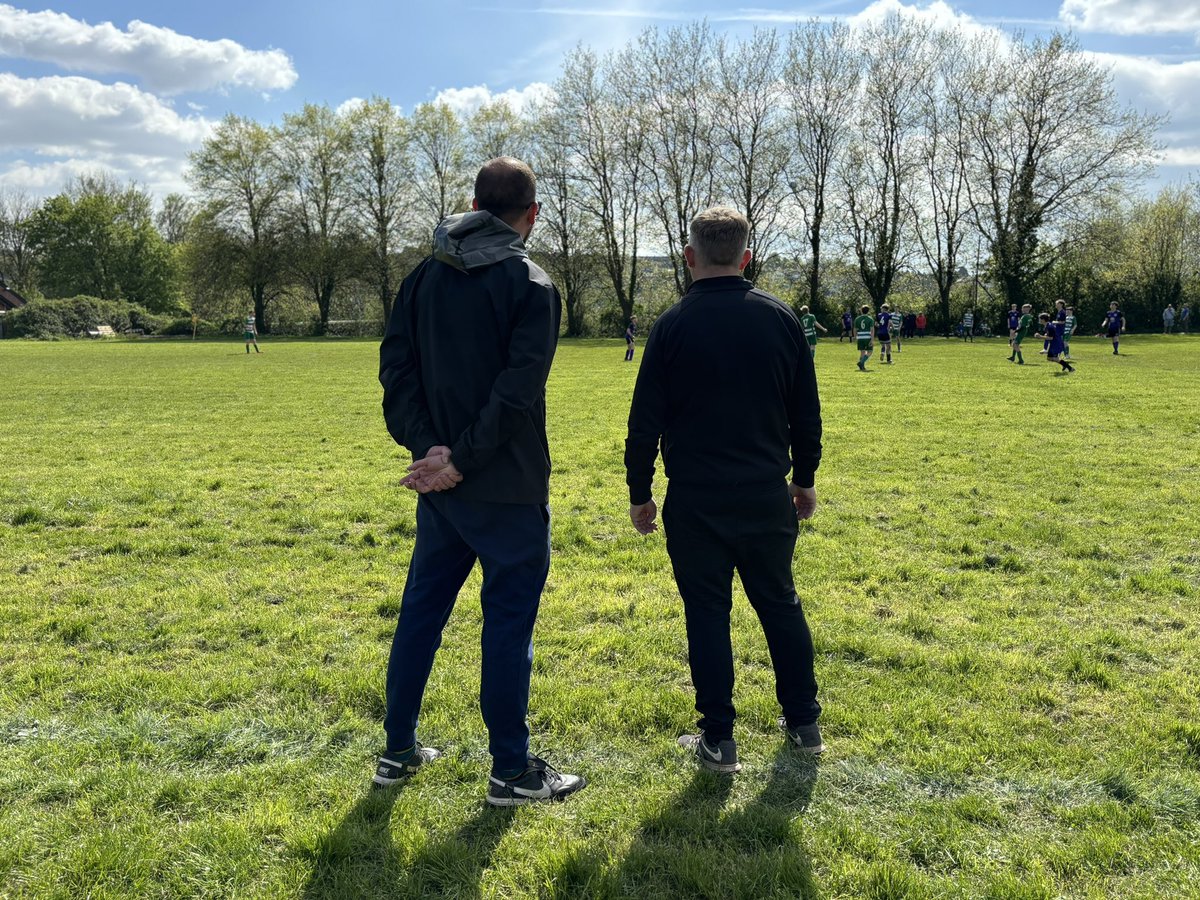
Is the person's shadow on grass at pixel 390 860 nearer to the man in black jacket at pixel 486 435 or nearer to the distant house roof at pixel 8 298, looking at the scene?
the man in black jacket at pixel 486 435

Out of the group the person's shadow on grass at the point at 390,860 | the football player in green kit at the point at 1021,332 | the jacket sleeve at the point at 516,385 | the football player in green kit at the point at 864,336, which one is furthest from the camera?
the football player in green kit at the point at 864,336

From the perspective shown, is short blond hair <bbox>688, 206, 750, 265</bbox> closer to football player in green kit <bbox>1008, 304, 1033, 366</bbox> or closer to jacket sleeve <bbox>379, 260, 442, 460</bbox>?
jacket sleeve <bbox>379, 260, 442, 460</bbox>

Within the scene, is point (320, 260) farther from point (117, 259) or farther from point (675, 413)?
point (675, 413)

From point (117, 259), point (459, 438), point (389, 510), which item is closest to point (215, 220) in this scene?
point (117, 259)

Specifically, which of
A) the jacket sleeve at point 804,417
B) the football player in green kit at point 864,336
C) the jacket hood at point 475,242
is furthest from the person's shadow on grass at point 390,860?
the football player in green kit at point 864,336

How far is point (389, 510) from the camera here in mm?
7379

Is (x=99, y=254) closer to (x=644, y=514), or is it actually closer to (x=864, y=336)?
(x=864, y=336)

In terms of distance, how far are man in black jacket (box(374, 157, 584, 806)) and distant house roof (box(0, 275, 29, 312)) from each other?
85769 millimetres

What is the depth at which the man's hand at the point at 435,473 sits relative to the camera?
2.75m

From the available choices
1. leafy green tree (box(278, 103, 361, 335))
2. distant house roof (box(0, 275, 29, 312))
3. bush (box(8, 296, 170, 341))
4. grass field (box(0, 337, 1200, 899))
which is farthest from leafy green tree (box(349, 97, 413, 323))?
grass field (box(0, 337, 1200, 899))

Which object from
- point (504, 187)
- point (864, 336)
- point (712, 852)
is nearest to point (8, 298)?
point (864, 336)

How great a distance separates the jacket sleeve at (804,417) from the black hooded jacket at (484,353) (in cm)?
100

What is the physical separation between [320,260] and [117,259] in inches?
1000

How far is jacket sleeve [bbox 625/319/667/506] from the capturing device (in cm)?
305
